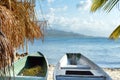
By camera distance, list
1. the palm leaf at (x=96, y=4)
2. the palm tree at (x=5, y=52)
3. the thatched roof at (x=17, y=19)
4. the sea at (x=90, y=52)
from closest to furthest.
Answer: the palm tree at (x=5, y=52)
the thatched roof at (x=17, y=19)
the palm leaf at (x=96, y=4)
the sea at (x=90, y=52)

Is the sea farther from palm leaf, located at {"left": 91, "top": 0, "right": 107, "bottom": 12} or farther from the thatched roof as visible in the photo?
palm leaf, located at {"left": 91, "top": 0, "right": 107, "bottom": 12}

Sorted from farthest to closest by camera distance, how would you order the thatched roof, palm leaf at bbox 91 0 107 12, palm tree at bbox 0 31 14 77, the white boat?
palm leaf at bbox 91 0 107 12, the white boat, the thatched roof, palm tree at bbox 0 31 14 77

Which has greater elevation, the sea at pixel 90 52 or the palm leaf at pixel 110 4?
the palm leaf at pixel 110 4

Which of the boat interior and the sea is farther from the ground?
the boat interior

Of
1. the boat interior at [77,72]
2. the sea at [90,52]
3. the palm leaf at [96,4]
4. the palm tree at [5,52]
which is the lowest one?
the sea at [90,52]

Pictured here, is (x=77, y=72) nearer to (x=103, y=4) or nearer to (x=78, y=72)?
(x=78, y=72)

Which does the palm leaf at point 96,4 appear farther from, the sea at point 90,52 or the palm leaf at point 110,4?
the sea at point 90,52

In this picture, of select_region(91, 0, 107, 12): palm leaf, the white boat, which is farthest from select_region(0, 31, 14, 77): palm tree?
select_region(91, 0, 107, 12): palm leaf

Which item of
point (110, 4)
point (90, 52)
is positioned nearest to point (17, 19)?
point (110, 4)

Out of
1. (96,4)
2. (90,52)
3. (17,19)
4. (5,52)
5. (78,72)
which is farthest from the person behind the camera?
(90,52)

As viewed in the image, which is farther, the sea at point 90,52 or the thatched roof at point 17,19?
the sea at point 90,52

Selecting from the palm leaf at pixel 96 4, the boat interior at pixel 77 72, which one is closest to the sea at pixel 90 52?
the boat interior at pixel 77 72

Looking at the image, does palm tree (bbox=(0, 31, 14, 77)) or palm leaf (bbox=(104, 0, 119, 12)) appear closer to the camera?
palm tree (bbox=(0, 31, 14, 77))

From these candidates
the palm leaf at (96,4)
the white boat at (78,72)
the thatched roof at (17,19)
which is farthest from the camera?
the palm leaf at (96,4)
